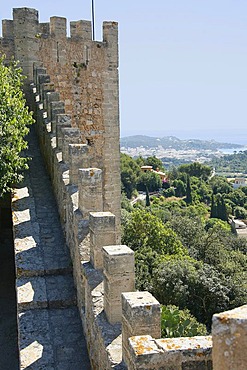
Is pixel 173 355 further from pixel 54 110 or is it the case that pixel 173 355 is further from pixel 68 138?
pixel 54 110

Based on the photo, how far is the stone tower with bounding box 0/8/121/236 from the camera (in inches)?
440

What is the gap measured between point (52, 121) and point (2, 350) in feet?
13.7

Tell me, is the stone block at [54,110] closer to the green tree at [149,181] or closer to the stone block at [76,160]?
the stone block at [76,160]

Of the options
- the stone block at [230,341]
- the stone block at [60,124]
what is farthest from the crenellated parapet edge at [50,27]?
the stone block at [230,341]

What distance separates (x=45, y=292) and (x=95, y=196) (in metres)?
1.48

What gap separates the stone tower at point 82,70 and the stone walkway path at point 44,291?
330 centimetres

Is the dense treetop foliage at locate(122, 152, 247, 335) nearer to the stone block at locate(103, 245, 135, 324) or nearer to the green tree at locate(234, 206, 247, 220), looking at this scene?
the stone block at locate(103, 245, 135, 324)

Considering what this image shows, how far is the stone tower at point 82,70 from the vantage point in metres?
11.2

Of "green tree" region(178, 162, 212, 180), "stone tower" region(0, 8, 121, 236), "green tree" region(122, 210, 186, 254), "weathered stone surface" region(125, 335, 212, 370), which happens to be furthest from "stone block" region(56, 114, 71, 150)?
"green tree" region(178, 162, 212, 180)

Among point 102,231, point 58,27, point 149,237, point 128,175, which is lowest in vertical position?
point 128,175

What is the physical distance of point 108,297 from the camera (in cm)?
471

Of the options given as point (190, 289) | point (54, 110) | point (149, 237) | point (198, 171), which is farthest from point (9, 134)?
point (198, 171)

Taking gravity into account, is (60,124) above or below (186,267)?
above

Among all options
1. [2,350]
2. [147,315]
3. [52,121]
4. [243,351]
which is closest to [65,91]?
[52,121]
